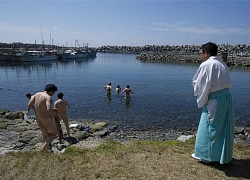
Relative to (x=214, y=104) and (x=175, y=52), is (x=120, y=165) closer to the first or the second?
(x=214, y=104)

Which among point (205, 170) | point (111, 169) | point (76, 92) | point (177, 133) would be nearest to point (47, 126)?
point (111, 169)

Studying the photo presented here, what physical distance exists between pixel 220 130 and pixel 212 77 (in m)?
1.01

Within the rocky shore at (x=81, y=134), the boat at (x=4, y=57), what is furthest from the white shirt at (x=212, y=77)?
the boat at (x=4, y=57)

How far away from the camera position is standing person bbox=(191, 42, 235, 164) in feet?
14.1

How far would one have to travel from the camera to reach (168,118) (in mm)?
13477

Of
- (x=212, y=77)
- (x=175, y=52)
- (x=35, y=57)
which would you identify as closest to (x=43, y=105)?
(x=212, y=77)

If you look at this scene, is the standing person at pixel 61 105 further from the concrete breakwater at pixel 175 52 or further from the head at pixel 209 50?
the concrete breakwater at pixel 175 52

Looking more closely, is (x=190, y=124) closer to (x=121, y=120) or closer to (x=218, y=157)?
(x=121, y=120)

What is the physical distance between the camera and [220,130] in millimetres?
4441

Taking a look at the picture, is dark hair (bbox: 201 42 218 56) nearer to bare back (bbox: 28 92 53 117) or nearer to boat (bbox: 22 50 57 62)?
bare back (bbox: 28 92 53 117)

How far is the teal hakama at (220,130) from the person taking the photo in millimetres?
4391

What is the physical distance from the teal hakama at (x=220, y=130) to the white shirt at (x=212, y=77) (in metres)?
0.13

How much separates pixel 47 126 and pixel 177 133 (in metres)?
6.43

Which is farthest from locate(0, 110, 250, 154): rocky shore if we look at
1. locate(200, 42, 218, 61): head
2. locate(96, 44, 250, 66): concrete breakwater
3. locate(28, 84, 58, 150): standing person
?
locate(96, 44, 250, 66): concrete breakwater
